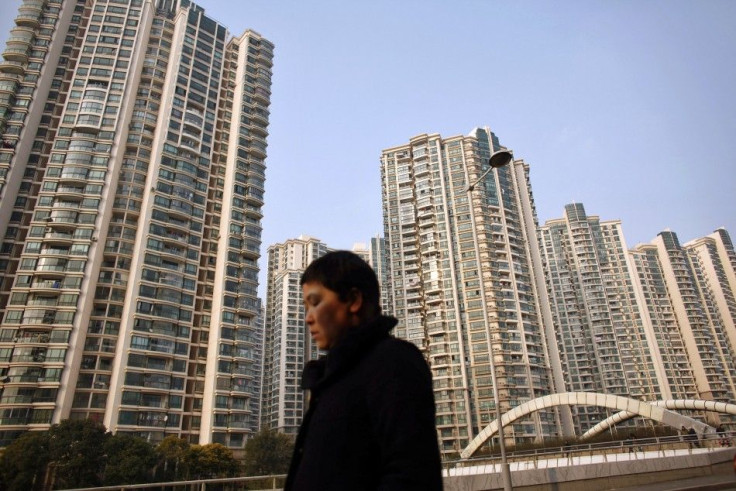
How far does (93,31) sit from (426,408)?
269 feet

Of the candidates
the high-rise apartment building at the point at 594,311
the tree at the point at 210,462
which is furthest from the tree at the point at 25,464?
the high-rise apartment building at the point at 594,311

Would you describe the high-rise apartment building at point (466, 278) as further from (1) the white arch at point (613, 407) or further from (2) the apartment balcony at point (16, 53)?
(2) the apartment balcony at point (16, 53)

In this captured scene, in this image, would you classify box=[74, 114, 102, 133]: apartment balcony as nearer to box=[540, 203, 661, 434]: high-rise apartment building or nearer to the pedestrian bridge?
the pedestrian bridge

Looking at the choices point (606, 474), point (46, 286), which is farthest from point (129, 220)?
point (606, 474)

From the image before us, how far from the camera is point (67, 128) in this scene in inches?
2303

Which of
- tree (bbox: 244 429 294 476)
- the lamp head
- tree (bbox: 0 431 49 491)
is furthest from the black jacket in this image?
tree (bbox: 244 429 294 476)

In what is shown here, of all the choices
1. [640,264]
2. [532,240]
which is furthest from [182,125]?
[640,264]

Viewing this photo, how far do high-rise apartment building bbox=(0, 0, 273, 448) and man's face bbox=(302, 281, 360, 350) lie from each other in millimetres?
53728

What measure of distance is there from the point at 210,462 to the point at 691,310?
12426 cm

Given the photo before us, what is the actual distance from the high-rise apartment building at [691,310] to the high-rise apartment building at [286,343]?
87.9 metres

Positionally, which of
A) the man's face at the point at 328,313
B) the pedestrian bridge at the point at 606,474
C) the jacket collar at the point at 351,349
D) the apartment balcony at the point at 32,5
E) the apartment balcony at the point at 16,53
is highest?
the apartment balcony at the point at 32,5

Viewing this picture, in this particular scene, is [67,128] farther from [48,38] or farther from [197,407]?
[197,407]

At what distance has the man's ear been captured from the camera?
7.06 feet

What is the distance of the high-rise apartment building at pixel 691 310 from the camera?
107438 mm
